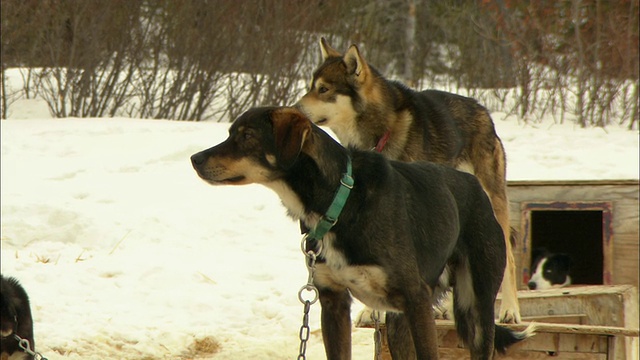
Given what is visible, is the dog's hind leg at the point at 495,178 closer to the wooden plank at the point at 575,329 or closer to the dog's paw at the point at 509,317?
the dog's paw at the point at 509,317

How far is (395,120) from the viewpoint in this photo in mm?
5832

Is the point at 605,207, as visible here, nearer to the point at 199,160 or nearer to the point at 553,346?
the point at 553,346

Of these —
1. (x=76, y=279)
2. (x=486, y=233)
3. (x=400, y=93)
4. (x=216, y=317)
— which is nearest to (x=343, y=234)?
(x=486, y=233)

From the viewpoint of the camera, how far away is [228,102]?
13.0 meters

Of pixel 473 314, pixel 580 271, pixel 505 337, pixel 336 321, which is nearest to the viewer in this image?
pixel 336 321

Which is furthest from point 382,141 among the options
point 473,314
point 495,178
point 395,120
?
point 473,314

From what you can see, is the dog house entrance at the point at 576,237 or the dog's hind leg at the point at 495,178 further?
the dog house entrance at the point at 576,237

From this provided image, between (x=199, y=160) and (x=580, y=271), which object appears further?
(x=580, y=271)

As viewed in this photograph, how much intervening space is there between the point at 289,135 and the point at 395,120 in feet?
7.61

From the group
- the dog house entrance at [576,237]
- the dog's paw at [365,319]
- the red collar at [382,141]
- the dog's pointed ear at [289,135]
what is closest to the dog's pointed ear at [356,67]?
the red collar at [382,141]

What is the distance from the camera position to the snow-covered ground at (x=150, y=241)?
636 cm

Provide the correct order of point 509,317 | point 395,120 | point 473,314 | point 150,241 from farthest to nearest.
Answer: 1. point 150,241
2. point 395,120
3. point 509,317
4. point 473,314

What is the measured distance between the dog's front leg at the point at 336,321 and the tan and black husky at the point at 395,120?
1.93m

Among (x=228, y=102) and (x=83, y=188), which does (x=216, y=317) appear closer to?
(x=83, y=188)
